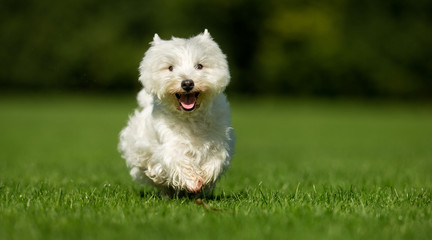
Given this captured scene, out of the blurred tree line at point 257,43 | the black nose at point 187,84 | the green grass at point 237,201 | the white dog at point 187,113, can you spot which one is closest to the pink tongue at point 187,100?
the white dog at point 187,113

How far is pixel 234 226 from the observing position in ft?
12.2

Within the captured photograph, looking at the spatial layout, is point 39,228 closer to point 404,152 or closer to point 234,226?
point 234,226

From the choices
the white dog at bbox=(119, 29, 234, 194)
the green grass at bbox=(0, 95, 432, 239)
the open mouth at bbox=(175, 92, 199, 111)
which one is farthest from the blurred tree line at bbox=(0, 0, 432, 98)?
the open mouth at bbox=(175, 92, 199, 111)

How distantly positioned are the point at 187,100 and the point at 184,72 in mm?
274

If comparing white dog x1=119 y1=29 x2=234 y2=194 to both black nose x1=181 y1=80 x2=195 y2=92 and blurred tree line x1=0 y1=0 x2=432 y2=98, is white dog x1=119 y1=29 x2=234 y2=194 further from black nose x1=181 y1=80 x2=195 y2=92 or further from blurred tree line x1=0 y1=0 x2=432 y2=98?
blurred tree line x1=0 y1=0 x2=432 y2=98

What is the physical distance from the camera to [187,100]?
5.14 m

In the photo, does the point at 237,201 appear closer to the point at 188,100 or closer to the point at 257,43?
the point at 188,100

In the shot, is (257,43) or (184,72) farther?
(257,43)

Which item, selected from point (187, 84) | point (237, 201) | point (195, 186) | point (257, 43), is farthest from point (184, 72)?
point (257, 43)

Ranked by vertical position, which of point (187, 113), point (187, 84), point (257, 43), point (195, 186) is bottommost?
point (195, 186)

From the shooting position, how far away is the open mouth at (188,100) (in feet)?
16.7

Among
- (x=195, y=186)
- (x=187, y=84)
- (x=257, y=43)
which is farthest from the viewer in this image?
(x=257, y=43)

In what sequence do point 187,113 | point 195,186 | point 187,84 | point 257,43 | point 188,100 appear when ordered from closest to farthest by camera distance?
point 187,84, point 195,186, point 188,100, point 187,113, point 257,43

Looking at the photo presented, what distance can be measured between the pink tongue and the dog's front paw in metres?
0.69
